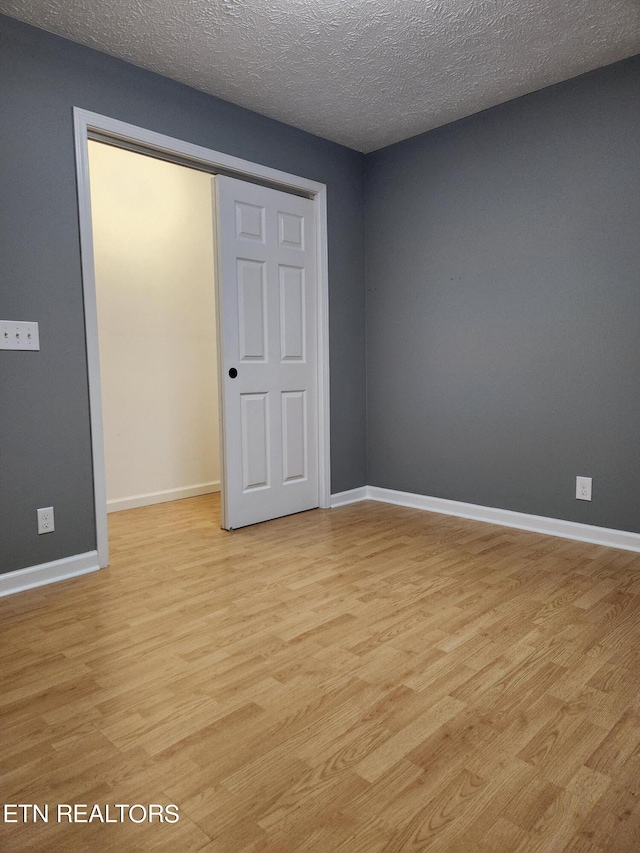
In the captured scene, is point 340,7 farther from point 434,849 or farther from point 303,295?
point 434,849

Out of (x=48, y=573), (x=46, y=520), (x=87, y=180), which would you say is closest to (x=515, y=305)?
(x=87, y=180)

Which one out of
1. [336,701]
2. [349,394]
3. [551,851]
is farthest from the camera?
[349,394]

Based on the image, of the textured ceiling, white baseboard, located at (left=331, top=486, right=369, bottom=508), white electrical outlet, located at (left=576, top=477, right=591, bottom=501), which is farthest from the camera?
white baseboard, located at (left=331, top=486, right=369, bottom=508)

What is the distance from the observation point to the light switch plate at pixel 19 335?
2.38 metres

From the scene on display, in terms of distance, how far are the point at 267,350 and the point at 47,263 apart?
1330 mm

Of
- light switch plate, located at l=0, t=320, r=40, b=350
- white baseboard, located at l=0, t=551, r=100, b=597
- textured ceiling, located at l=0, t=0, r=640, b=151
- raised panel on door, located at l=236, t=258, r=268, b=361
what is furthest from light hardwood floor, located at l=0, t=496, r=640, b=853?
textured ceiling, located at l=0, t=0, r=640, b=151

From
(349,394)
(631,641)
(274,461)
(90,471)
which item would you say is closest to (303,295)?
(349,394)

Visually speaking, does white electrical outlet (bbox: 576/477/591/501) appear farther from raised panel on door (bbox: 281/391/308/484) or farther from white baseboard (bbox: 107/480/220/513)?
white baseboard (bbox: 107/480/220/513)

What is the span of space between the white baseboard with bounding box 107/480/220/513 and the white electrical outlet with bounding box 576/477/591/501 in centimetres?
270

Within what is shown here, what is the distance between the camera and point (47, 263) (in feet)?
8.21

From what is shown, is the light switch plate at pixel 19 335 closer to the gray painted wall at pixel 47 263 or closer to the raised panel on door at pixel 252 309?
the gray painted wall at pixel 47 263

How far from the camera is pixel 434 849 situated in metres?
1.10

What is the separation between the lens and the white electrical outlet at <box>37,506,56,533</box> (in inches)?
99.4

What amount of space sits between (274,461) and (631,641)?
7.14 ft
